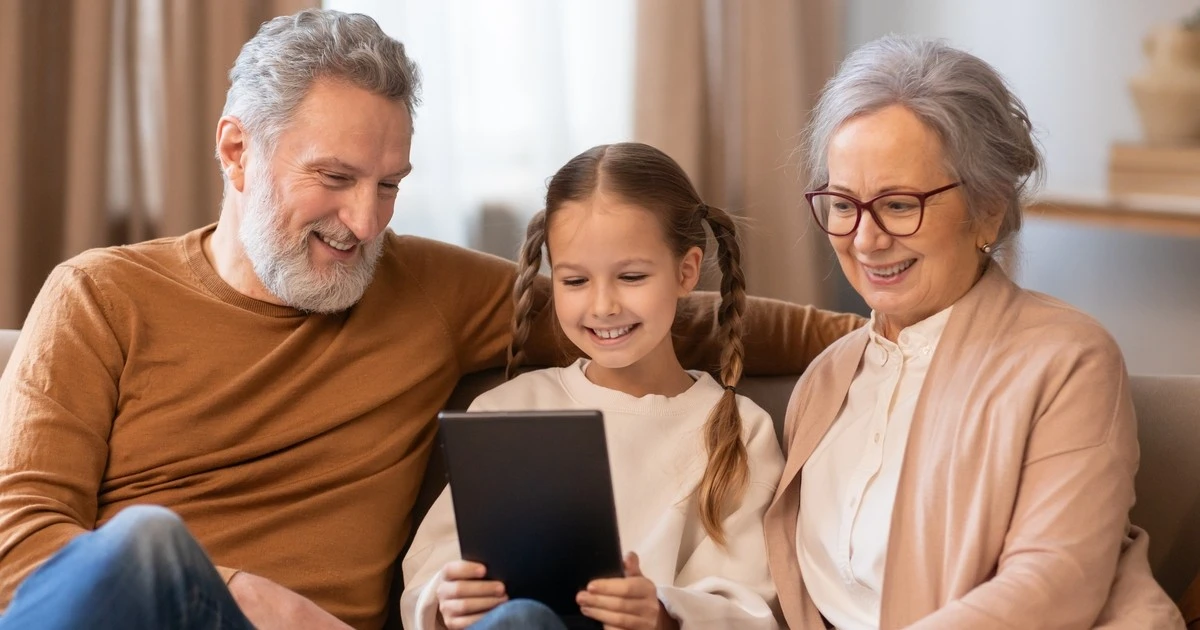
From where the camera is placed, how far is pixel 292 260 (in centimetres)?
196

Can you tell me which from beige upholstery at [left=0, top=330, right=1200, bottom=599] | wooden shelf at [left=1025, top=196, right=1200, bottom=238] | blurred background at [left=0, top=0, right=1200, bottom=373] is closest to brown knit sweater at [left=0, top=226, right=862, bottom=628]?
blurred background at [left=0, top=0, right=1200, bottom=373]

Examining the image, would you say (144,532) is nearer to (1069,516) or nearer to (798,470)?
(798,470)

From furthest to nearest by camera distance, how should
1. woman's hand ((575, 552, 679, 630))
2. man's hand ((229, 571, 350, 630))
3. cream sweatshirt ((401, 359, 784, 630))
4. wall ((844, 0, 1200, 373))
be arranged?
wall ((844, 0, 1200, 373)) < cream sweatshirt ((401, 359, 784, 630)) < man's hand ((229, 571, 350, 630)) < woman's hand ((575, 552, 679, 630))

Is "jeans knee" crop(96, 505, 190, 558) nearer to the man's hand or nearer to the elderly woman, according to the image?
the man's hand

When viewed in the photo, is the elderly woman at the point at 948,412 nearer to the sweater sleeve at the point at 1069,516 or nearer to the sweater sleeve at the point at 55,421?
the sweater sleeve at the point at 1069,516

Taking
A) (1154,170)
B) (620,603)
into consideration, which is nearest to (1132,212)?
(1154,170)

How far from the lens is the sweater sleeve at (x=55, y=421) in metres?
1.71

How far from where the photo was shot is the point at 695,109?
2.90 metres

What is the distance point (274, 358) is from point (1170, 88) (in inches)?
72.9

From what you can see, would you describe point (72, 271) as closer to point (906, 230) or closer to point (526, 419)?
point (526, 419)

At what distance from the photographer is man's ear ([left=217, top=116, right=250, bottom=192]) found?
2.04 metres

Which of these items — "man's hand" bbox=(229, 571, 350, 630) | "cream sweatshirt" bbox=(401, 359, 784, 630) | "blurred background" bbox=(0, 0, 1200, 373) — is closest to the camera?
"man's hand" bbox=(229, 571, 350, 630)

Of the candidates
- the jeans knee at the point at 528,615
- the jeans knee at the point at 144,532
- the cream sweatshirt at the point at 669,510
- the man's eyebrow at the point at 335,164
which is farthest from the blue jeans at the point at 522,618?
the man's eyebrow at the point at 335,164

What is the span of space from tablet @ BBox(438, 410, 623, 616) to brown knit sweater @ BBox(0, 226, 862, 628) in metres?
0.43
